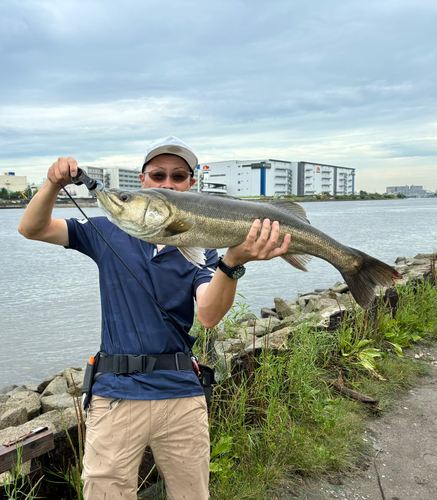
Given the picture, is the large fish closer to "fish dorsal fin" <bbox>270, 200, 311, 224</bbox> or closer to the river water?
"fish dorsal fin" <bbox>270, 200, 311, 224</bbox>

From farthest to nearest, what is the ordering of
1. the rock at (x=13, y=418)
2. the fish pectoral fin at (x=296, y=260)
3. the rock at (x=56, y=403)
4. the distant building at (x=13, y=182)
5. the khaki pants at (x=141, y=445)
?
the distant building at (x=13, y=182), the rock at (x=56, y=403), the rock at (x=13, y=418), the fish pectoral fin at (x=296, y=260), the khaki pants at (x=141, y=445)

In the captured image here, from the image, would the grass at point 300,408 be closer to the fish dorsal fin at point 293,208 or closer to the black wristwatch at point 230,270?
the black wristwatch at point 230,270

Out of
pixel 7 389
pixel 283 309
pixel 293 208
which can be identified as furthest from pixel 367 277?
pixel 283 309

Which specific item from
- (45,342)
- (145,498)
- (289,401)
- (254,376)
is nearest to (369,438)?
(289,401)

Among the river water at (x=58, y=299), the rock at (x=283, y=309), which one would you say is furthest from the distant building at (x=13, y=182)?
the rock at (x=283, y=309)

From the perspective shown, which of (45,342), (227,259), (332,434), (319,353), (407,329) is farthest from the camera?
(45,342)

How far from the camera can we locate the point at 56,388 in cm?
803

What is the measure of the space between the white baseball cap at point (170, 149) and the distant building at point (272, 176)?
132832 millimetres

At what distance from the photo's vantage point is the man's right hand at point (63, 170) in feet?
8.55

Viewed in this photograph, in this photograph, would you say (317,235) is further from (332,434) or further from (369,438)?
(369,438)

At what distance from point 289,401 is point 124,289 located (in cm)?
275

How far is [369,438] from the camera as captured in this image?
4.81 metres

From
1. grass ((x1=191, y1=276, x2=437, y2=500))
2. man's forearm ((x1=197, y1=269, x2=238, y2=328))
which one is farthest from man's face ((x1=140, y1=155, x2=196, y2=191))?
grass ((x1=191, y1=276, x2=437, y2=500))

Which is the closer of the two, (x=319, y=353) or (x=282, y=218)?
(x=282, y=218)
